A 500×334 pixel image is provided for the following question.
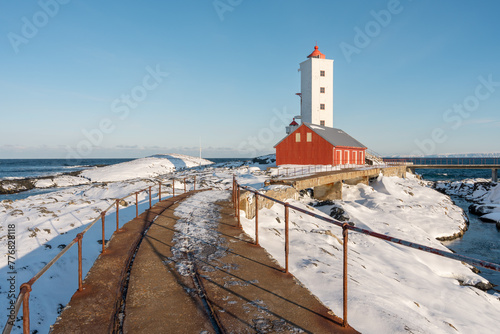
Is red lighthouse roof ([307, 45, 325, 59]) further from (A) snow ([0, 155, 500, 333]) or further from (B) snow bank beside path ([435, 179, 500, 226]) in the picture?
(A) snow ([0, 155, 500, 333])

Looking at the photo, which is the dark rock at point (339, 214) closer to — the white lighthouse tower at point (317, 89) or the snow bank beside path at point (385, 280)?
the snow bank beside path at point (385, 280)

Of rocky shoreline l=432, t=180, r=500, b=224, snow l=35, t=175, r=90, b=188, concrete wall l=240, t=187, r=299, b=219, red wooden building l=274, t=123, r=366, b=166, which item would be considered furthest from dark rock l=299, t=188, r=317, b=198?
snow l=35, t=175, r=90, b=188

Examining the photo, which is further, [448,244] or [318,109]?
[318,109]

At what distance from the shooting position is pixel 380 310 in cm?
502

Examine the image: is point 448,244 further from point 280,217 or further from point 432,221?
point 280,217

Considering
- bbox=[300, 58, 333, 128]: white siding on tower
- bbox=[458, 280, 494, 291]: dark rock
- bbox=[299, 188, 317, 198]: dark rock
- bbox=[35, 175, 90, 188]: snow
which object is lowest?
bbox=[458, 280, 494, 291]: dark rock

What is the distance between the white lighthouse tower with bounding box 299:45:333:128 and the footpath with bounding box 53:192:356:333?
119 ft

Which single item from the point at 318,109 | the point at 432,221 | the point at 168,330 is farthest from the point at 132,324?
the point at 318,109

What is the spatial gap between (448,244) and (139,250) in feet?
58.4

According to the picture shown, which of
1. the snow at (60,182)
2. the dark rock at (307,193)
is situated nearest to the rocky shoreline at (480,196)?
the dark rock at (307,193)

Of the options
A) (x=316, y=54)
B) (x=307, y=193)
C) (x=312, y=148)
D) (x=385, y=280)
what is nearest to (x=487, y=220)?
(x=307, y=193)

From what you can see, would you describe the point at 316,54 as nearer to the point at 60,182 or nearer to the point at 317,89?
the point at 317,89

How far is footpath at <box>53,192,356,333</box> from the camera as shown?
11.5 ft

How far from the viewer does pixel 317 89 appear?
3959 cm
